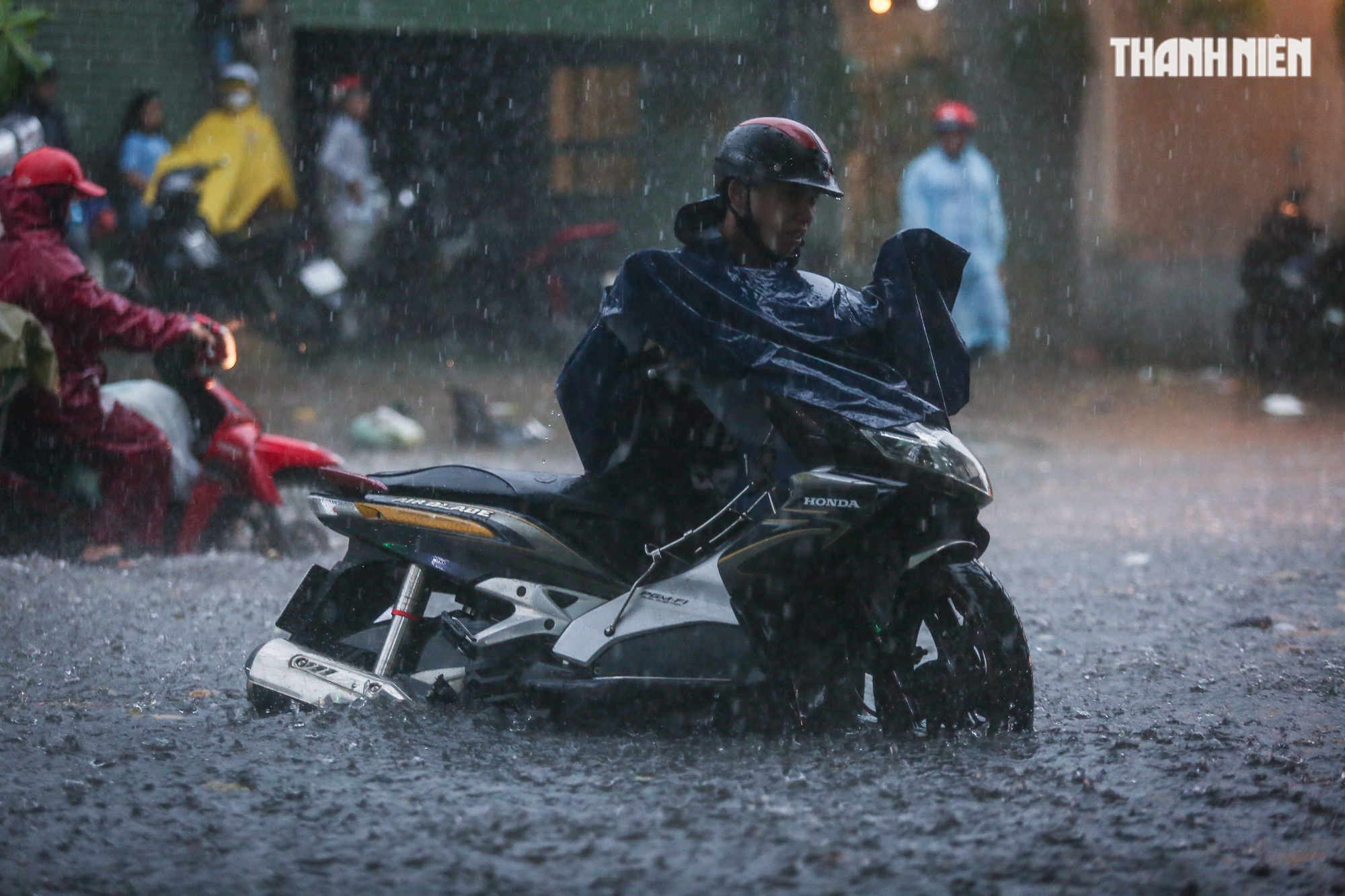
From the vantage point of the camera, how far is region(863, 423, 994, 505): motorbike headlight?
372cm

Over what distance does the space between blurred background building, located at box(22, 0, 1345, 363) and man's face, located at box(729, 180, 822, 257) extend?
1165cm

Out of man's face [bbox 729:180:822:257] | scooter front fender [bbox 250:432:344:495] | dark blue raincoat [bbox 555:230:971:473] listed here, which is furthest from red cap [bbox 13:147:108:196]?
man's face [bbox 729:180:822:257]

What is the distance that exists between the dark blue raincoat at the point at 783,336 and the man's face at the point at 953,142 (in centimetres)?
847

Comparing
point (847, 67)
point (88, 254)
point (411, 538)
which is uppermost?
point (847, 67)

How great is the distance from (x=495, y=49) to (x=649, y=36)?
5.21 ft

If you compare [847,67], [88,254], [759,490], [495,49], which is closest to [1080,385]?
[847,67]

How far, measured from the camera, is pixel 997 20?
16.3 metres

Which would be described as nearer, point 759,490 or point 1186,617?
point 759,490

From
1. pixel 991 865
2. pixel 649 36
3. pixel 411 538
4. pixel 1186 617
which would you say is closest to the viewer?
pixel 991 865

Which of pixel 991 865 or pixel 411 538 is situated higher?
pixel 411 538

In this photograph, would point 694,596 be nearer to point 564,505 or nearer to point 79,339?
point 564,505

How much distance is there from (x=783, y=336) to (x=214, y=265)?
9523 mm

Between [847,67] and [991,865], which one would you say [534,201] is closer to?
[847,67]

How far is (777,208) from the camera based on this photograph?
4.25 m
